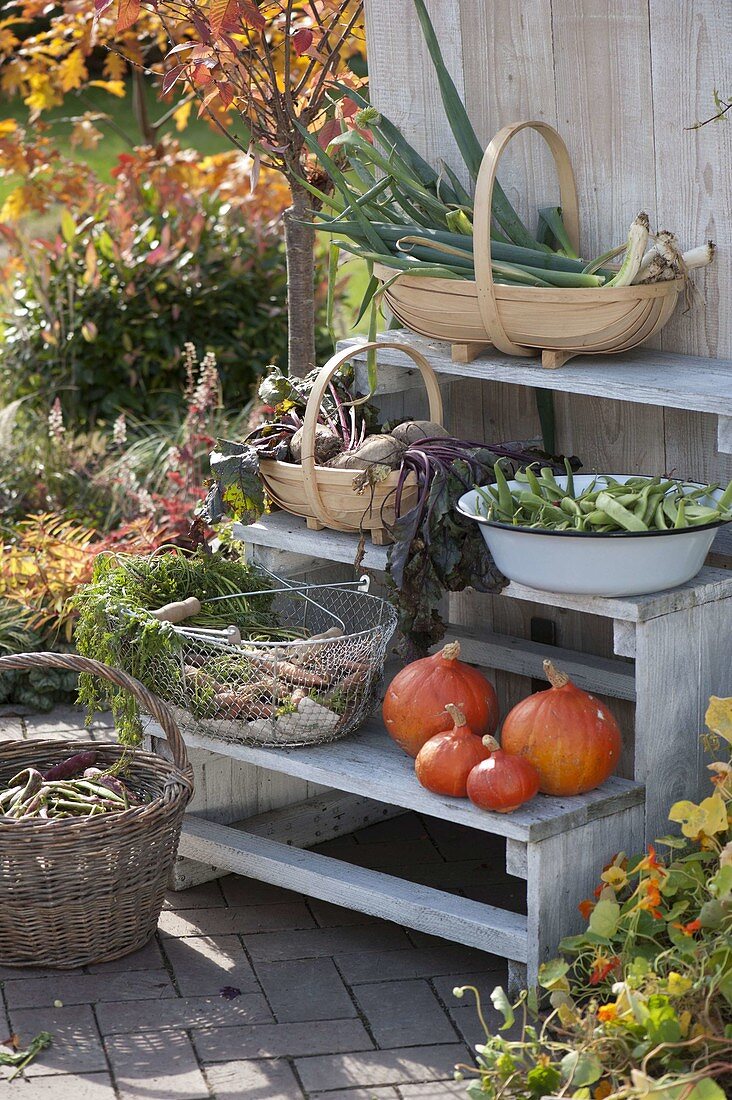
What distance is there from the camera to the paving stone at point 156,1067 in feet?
9.51

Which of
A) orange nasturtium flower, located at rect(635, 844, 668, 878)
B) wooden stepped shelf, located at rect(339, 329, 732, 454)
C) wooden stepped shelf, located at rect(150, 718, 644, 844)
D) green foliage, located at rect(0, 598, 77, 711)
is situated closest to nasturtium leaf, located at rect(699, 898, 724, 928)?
orange nasturtium flower, located at rect(635, 844, 668, 878)

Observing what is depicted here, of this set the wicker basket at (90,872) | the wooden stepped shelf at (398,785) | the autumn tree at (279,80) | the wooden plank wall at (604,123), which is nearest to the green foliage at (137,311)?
the autumn tree at (279,80)

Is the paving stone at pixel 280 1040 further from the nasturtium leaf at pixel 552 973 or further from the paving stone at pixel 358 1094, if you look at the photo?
the nasturtium leaf at pixel 552 973

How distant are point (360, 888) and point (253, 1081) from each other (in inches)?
21.6

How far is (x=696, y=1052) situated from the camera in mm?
2678

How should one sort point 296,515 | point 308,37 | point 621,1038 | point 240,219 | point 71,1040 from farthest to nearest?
point 240,219 < point 308,37 < point 296,515 < point 71,1040 < point 621,1038

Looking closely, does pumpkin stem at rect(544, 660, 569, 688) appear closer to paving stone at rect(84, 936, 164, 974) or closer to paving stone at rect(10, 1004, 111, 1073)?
paving stone at rect(84, 936, 164, 974)

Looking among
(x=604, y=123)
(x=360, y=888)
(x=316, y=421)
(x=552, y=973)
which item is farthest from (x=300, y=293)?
(x=552, y=973)

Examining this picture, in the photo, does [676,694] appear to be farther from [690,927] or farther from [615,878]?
[690,927]

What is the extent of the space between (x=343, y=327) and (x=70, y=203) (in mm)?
1670

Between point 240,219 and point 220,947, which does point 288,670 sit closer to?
point 220,947

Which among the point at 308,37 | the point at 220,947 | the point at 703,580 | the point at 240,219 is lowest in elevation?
the point at 220,947

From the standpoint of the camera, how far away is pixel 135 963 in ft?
11.1

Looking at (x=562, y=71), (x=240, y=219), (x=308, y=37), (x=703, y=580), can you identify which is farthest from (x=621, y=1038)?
(x=240, y=219)
